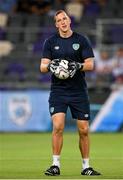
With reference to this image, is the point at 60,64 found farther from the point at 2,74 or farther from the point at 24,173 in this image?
the point at 2,74

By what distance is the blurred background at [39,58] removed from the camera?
22.6 metres

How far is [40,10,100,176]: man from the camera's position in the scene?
1123 cm

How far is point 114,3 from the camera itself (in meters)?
26.7

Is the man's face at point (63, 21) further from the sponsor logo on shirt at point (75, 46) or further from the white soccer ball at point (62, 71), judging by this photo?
the white soccer ball at point (62, 71)

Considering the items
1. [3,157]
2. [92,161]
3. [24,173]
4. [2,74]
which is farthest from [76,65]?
[2,74]

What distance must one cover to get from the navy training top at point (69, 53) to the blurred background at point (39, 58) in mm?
11032

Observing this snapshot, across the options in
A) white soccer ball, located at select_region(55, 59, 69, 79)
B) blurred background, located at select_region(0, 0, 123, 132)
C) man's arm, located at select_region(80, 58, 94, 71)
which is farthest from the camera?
blurred background, located at select_region(0, 0, 123, 132)

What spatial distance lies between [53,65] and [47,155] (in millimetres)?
4632

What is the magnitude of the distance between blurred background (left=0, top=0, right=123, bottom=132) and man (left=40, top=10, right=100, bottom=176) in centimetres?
1103

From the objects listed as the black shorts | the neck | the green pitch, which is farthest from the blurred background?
the neck

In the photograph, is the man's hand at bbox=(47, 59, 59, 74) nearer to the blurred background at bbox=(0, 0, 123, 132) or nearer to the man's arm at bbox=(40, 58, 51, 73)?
the man's arm at bbox=(40, 58, 51, 73)

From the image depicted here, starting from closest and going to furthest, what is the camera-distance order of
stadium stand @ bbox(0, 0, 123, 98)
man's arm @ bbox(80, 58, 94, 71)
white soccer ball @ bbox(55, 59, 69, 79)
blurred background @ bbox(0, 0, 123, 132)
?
white soccer ball @ bbox(55, 59, 69, 79) < man's arm @ bbox(80, 58, 94, 71) < blurred background @ bbox(0, 0, 123, 132) < stadium stand @ bbox(0, 0, 123, 98)

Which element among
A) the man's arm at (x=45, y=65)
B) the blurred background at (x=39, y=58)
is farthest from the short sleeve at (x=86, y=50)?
the blurred background at (x=39, y=58)

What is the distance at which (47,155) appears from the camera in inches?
608
